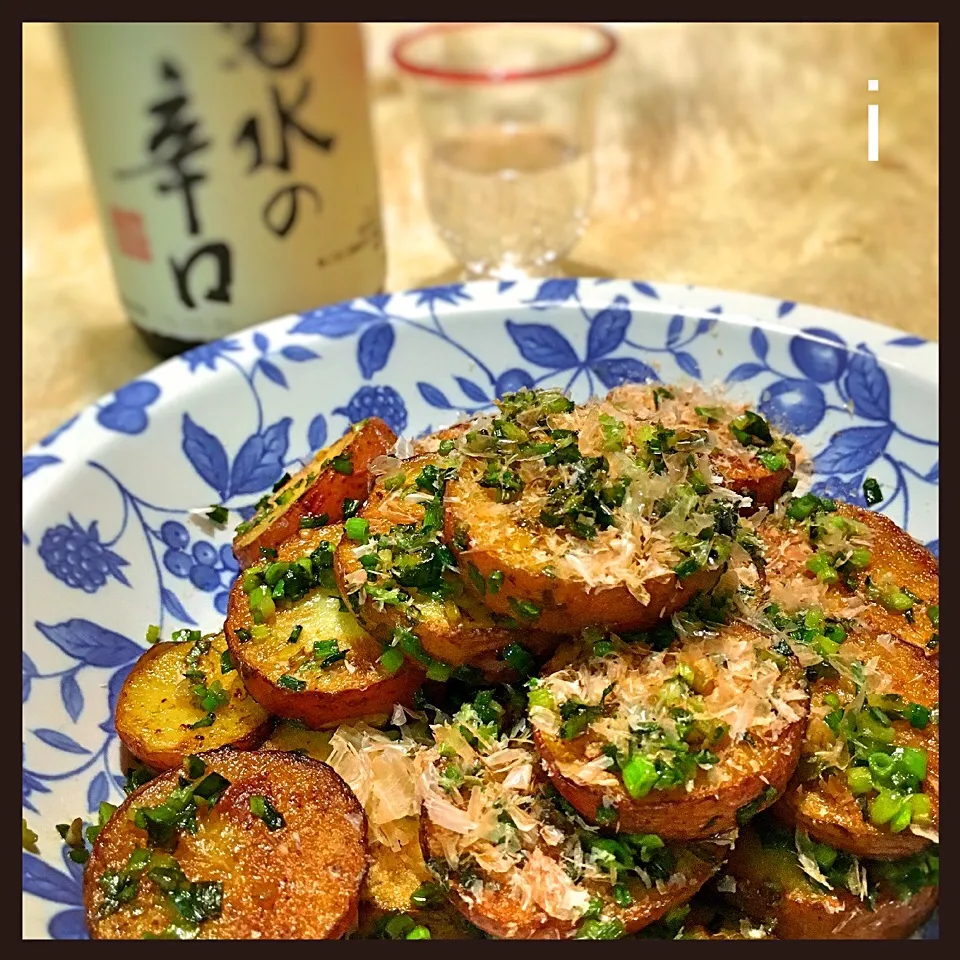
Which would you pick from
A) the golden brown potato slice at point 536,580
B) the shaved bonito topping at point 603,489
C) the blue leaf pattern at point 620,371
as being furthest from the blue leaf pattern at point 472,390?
the golden brown potato slice at point 536,580

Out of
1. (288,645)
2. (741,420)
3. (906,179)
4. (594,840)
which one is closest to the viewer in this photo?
(594,840)

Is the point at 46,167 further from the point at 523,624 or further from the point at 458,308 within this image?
the point at 523,624

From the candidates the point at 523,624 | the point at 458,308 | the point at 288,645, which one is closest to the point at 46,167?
the point at 458,308

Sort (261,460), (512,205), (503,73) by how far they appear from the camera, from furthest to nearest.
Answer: (503,73) → (512,205) → (261,460)

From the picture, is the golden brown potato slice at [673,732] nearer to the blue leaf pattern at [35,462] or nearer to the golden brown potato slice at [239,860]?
the golden brown potato slice at [239,860]

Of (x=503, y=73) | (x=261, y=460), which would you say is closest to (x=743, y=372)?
(x=261, y=460)

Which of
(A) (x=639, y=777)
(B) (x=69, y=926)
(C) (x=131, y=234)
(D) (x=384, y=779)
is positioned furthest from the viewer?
(C) (x=131, y=234)

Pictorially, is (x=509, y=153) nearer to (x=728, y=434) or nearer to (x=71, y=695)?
(x=728, y=434)
